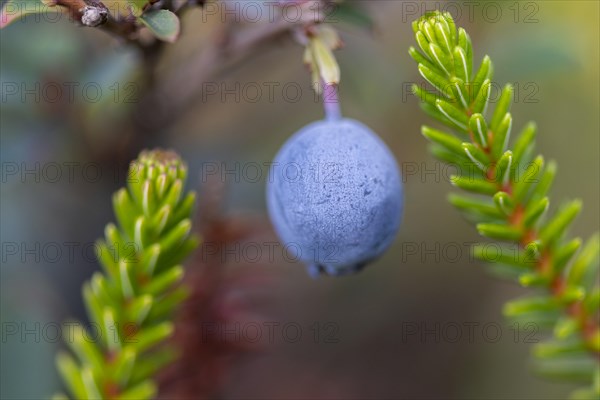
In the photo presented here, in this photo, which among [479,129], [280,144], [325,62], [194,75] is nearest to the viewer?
[479,129]

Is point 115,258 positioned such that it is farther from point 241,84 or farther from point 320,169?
point 241,84

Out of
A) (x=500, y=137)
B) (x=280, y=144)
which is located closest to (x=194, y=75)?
(x=280, y=144)

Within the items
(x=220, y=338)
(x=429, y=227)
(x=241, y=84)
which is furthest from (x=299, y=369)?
(x=241, y=84)

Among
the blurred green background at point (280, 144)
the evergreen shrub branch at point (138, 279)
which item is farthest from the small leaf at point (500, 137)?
the blurred green background at point (280, 144)

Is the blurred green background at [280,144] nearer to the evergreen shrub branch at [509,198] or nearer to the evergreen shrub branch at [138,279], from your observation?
the evergreen shrub branch at [138,279]

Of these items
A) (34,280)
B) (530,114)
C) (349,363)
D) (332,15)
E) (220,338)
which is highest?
(332,15)

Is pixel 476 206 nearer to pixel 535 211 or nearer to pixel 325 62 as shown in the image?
pixel 535 211

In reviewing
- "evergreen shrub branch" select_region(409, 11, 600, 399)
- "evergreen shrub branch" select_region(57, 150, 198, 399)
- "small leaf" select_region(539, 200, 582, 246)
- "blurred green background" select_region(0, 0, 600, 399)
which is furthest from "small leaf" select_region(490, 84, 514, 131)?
"blurred green background" select_region(0, 0, 600, 399)
